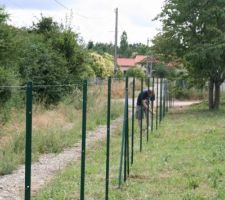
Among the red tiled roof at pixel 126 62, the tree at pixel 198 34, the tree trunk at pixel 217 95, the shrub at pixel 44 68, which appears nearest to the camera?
the shrub at pixel 44 68

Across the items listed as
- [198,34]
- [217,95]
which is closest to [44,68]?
[198,34]

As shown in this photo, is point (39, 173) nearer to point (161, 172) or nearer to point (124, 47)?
point (161, 172)

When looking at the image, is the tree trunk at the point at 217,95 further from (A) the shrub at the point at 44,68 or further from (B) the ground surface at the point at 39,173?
(B) the ground surface at the point at 39,173

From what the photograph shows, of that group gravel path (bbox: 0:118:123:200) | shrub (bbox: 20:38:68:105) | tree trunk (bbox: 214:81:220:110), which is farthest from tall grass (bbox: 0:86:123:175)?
tree trunk (bbox: 214:81:220:110)

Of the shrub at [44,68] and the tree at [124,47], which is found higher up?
the tree at [124,47]

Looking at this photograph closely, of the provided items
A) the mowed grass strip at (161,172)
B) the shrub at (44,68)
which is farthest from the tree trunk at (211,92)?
the mowed grass strip at (161,172)

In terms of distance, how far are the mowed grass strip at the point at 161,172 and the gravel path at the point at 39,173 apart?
270 mm

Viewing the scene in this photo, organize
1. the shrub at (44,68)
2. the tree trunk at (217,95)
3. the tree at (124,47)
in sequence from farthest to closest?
the tree at (124,47), the tree trunk at (217,95), the shrub at (44,68)

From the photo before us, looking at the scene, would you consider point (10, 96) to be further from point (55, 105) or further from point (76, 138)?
point (55, 105)

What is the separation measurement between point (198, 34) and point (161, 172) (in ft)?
60.5

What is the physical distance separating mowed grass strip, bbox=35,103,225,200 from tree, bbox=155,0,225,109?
33.4 feet

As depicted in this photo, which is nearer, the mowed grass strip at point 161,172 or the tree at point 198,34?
the mowed grass strip at point 161,172

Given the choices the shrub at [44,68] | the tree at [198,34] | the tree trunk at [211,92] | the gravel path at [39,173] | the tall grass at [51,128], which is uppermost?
the tree at [198,34]

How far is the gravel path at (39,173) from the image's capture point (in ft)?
29.3
